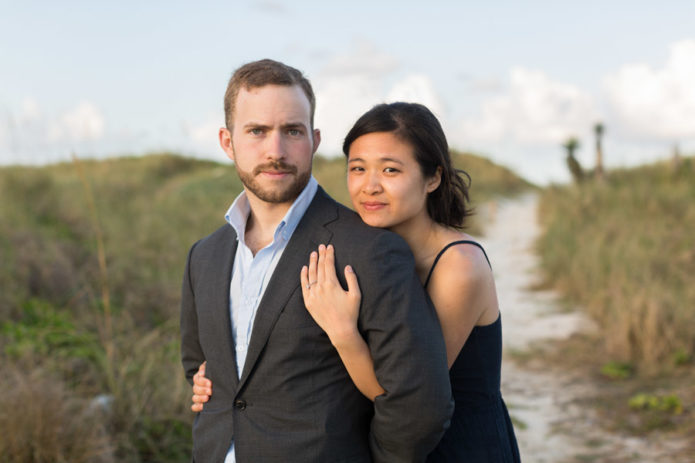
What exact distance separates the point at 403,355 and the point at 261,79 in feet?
3.30

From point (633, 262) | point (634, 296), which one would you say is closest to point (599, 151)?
point (633, 262)

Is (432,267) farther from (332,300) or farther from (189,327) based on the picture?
(189,327)

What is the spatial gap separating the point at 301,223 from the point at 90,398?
3.17 meters

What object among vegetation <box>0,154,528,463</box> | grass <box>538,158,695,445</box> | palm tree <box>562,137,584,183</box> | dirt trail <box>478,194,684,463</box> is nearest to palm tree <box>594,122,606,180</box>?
palm tree <box>562,137,584,183</box>

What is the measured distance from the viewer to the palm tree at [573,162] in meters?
20.0

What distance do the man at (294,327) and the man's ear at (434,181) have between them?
0.37 meters

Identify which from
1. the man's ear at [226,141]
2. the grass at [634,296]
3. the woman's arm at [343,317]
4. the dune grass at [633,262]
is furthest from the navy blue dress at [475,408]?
the dune grass at [633,262]

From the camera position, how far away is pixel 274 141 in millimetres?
2059

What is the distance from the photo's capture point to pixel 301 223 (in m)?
2.11

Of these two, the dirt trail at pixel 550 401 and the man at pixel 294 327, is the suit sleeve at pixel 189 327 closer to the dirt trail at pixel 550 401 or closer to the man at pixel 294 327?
the man at pixel 294 327

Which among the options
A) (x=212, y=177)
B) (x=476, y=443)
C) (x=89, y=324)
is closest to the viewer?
(x=476, y=443)

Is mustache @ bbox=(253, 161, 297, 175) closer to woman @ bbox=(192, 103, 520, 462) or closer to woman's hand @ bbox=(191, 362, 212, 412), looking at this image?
woman @ bbox=(192, 103, 520, 462)

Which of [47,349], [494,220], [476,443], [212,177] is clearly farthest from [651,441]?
[212,177]

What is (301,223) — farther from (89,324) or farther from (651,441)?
(89,324)
